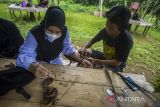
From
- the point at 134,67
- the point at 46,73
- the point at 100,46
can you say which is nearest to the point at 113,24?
the point at 46,73

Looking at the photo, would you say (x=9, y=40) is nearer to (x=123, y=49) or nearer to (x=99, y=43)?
(x=123, y=49)

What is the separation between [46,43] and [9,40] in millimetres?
784

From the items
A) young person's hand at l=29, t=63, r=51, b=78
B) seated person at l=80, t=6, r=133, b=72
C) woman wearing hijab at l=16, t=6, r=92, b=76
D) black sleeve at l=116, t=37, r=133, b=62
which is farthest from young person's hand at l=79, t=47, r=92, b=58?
young person's hand at l=29, t=63, r=51, b=78

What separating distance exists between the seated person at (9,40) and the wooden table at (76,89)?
1.96 feet

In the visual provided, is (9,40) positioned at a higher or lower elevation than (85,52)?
higher

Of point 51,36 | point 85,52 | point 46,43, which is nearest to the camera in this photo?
point 51,36

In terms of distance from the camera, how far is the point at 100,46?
663 centimetres

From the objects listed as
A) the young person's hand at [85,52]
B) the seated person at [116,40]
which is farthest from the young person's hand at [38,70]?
the young person's hand at [85,52]

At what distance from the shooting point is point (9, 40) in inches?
125

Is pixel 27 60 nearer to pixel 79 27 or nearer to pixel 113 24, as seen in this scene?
pixel 113 24

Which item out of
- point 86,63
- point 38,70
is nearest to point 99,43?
point 86,63

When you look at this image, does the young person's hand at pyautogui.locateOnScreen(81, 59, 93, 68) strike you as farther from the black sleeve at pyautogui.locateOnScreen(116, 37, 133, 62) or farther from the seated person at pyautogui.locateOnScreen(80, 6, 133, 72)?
the black sleeve at pyautogui.locateOnScreen(116, 37, 133, 62)

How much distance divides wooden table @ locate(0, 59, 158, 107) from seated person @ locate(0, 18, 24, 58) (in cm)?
60

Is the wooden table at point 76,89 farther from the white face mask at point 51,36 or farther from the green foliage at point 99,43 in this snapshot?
the green foliage at point 99,43
